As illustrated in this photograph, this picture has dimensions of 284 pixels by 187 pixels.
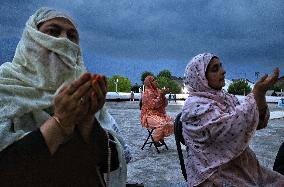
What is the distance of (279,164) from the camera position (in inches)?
121

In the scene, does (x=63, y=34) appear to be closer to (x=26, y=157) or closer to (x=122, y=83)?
(x=26, y=157)

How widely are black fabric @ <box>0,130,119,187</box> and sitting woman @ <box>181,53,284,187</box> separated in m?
1.46

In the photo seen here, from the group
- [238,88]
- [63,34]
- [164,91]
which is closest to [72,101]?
[63,34]

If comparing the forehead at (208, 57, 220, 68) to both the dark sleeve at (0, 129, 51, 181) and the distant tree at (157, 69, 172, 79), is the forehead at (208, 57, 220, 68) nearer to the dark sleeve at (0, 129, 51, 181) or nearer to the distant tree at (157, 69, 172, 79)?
the dark sleeve at (0, 129, 51, 181)

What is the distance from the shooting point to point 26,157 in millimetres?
1314

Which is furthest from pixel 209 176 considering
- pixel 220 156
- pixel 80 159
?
pixel 80 159

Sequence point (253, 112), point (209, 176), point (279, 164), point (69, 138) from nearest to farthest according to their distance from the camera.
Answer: point (69, 138)
point (253, 112)
point (209, 176)
point (279, 164)

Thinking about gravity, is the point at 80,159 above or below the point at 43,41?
below

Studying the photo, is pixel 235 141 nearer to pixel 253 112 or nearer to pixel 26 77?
pixel 253 112

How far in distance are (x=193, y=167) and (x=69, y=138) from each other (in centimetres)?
171

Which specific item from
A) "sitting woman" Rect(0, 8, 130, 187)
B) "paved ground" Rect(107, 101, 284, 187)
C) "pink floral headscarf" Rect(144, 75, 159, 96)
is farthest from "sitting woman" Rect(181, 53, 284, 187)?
"pink floral headscarf" Rect(144, 75, 159, 96)

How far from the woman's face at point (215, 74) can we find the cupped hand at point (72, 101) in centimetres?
193

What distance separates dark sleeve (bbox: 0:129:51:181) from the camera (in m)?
1.30

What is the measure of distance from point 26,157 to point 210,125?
1.67 metres
